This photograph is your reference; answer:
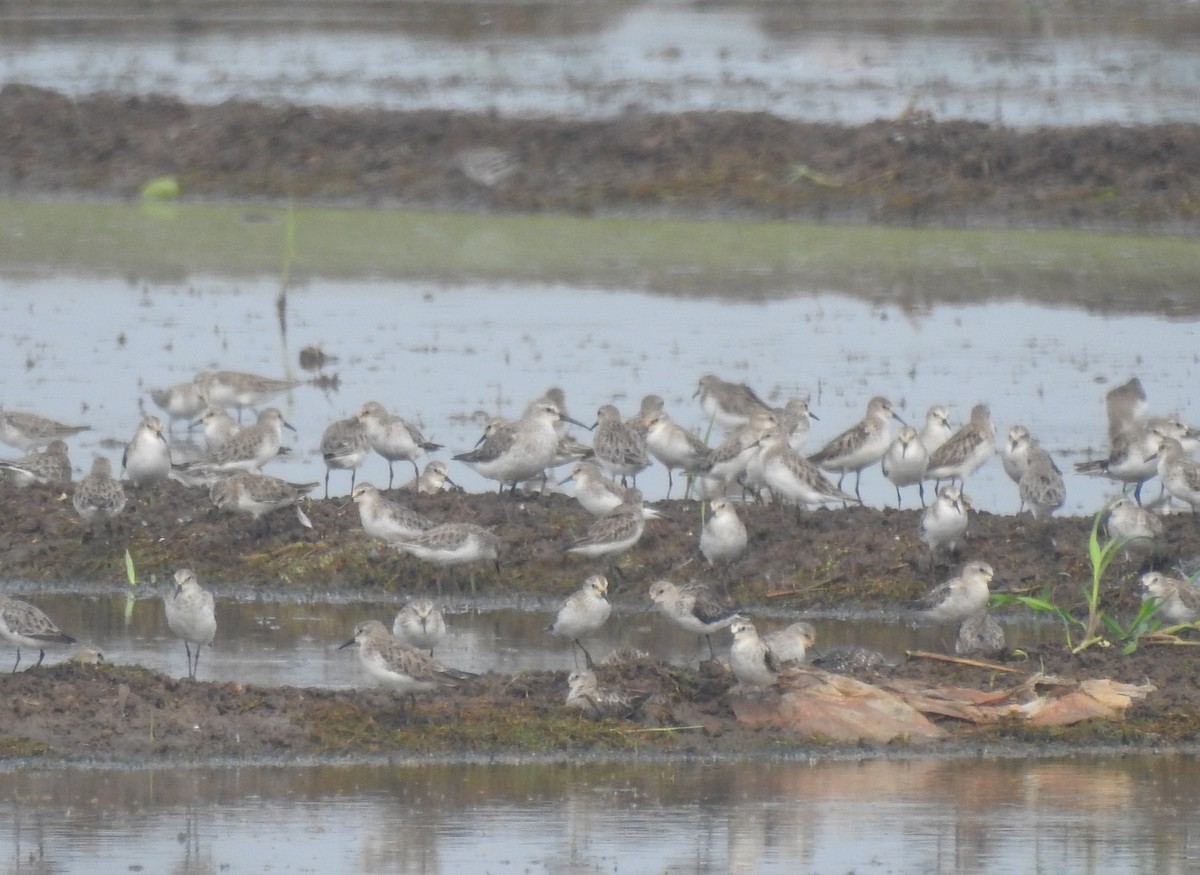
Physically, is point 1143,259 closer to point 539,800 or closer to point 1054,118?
point 1054,118

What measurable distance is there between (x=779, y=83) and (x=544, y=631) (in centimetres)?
2554

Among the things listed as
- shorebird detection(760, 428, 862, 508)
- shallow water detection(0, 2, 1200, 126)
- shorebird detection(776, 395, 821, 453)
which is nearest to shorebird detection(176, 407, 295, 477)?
shorebird detection(760, 428, 862, 508)

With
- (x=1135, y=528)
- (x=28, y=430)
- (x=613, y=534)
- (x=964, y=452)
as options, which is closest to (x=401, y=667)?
(x=613, y=534)

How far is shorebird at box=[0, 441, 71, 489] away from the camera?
15914mm

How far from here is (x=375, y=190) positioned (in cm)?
3064

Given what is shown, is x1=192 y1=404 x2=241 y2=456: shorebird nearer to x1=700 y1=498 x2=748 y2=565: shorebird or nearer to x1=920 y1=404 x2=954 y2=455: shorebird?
x1=700 y1=498 x2=748 y2=565: shorebird

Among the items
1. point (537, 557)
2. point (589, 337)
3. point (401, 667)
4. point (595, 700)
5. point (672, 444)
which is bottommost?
point (595, 700)

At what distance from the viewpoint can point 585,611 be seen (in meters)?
12.6

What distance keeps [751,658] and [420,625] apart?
1990 millimetres

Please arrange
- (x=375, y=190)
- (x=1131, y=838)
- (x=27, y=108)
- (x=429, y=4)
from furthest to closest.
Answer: (x=429, y=4) < (x=27, y=108) < (x=375, y=190) < (x=1131, y=838)

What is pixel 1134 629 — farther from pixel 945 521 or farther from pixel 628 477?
pixel 628 477

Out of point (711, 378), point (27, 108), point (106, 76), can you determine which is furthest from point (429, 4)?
point (711, 378)

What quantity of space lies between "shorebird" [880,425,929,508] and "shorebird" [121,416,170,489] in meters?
5.32

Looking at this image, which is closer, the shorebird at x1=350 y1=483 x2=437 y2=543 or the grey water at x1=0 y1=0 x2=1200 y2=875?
the grey water at x1=0 y1=0 x2=1200 y2=875
